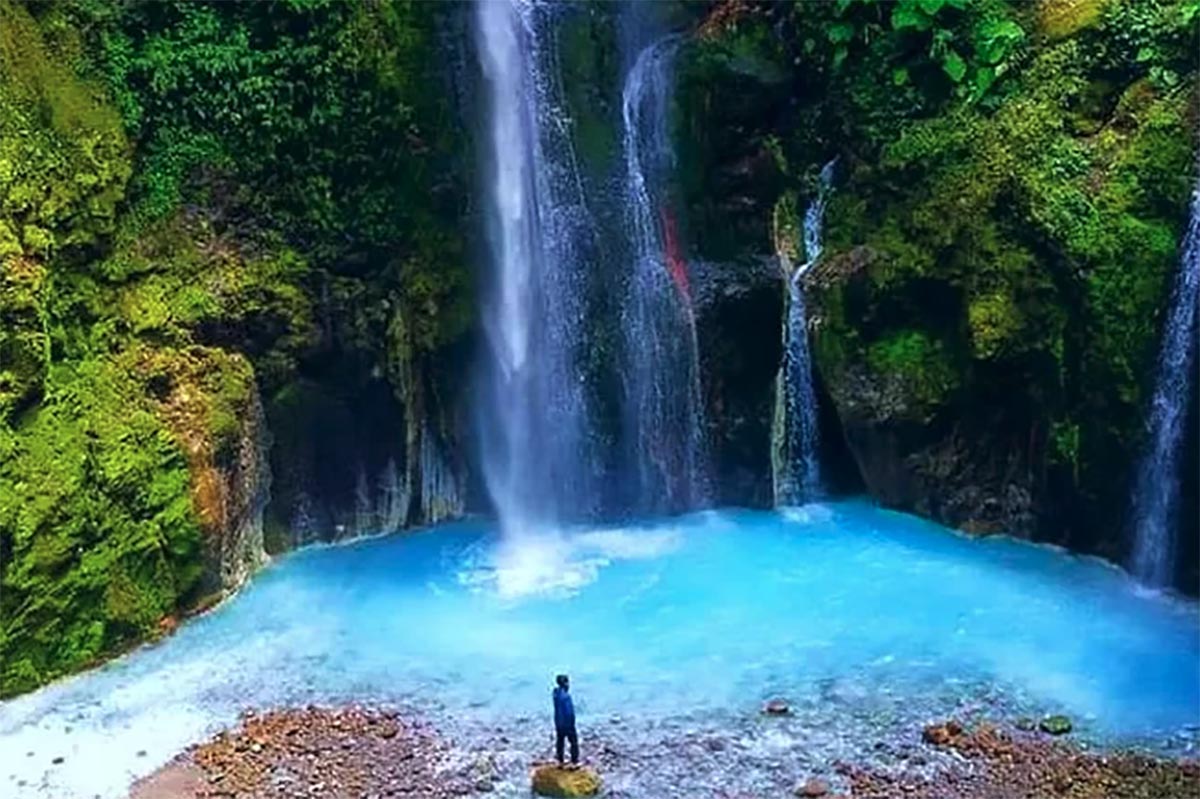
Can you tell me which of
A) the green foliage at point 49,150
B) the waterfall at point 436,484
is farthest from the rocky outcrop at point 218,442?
the waterfall at point 436,484

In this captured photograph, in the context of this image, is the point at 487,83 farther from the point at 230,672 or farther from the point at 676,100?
the point at 230,672

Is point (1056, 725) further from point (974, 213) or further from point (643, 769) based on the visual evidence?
point (974, 213)

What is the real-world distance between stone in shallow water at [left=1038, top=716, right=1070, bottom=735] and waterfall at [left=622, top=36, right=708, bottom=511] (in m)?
8.10

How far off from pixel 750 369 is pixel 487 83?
5865mm

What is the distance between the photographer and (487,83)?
23.0m

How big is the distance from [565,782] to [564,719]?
624 millimetres

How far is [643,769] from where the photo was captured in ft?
52.3

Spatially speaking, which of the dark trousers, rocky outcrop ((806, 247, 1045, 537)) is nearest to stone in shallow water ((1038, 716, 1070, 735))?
the dark trousers

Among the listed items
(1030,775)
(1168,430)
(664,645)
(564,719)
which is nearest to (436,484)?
(664,645)

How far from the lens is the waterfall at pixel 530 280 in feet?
75.7

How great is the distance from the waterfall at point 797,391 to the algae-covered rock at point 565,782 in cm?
868

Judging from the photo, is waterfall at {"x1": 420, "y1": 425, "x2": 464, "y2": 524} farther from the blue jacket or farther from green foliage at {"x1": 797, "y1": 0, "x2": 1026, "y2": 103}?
green foliage at {"x1": 797, "y1": 0, "x2": 1026, "y2": 103}

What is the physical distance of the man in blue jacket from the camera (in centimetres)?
1552

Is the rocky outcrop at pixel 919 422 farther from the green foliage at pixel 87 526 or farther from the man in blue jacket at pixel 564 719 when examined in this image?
the green foliage at pixel 87 526
